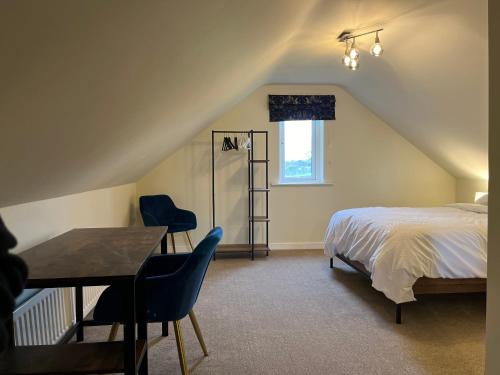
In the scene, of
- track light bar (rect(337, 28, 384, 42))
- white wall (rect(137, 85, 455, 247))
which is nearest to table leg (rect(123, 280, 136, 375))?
track light bar (rect(337, 28, 384, 42))

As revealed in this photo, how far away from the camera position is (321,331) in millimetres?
2605

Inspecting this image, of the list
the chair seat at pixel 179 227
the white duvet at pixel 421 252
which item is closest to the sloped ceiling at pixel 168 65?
the white duvet at pixel 421 252

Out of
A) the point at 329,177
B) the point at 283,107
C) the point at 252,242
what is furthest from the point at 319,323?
the point at 283,107

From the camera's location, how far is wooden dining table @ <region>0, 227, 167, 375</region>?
4.76 ft

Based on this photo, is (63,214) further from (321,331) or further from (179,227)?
(321,331)

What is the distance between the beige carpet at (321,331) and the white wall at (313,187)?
A: 1.37 metres

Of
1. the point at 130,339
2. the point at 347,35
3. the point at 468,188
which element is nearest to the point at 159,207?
the point at 347,35

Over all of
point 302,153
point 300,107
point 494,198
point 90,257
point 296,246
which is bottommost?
point 296,246

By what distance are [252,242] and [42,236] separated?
→ 2796 mm

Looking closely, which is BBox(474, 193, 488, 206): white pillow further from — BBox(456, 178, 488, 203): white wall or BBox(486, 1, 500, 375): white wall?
BBox(486, 1, 500, 375): white wall

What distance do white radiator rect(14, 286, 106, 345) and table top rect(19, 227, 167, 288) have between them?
0.98 ft

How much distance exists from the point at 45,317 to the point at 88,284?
929 mm

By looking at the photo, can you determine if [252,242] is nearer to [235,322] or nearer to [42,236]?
[235,322]

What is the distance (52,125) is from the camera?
126 cm
